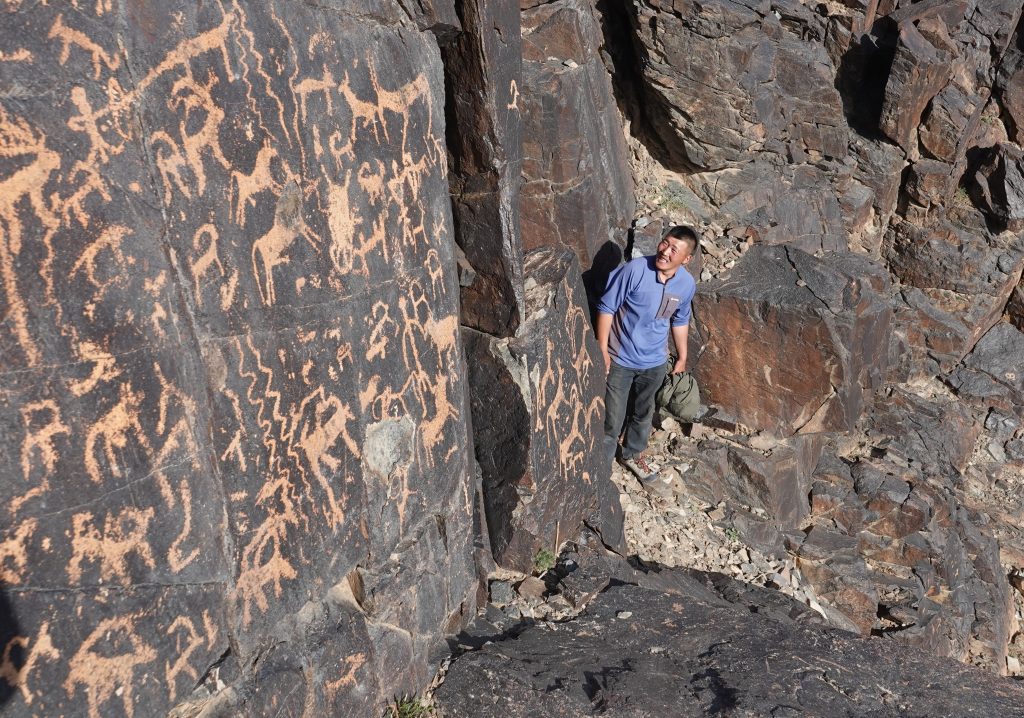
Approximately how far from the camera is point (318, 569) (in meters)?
3.15

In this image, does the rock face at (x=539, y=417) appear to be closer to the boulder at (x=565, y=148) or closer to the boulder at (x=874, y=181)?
the boulder at (x=565, y=148)

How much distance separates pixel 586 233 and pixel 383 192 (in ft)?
11.4

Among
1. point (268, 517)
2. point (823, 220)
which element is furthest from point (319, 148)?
point (823, 220)

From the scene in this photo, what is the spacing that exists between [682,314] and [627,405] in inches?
31.7

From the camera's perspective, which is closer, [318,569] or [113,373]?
[113,373]

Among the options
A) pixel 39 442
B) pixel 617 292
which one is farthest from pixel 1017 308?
pixel 39 442

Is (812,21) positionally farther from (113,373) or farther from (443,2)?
(113,373)

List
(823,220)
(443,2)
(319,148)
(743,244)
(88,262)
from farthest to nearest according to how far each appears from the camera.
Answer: (823,220)
(743,244)
(443,2)
(319,148)
(88,262)

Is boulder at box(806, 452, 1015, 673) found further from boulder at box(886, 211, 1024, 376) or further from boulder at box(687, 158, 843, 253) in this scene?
boulder at box(886, 211, 1024, 376)

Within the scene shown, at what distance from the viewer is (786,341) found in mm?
→ 7039

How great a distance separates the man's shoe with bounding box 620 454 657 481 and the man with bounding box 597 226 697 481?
1.07 feet

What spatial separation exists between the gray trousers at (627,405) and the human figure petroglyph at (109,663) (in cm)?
385

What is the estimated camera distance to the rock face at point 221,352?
7.06 feet

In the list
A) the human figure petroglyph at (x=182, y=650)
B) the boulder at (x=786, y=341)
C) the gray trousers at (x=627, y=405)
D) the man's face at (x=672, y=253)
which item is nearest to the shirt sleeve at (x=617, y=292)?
the man's face at (x=672, y=253)
